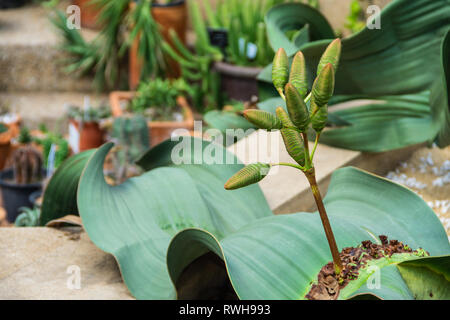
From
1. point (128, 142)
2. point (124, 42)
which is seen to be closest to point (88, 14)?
point (124, 42)

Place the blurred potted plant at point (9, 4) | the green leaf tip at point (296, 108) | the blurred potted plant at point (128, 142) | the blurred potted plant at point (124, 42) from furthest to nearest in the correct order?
the blurred potted plant at point (9, 4)
the blurred potted plant at point (124, 42)
the blurred potted plant at point (128, 142)
the green leaf tip at point (296, 108)

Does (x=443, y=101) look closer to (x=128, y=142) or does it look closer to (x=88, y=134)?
(x=128, y=142)

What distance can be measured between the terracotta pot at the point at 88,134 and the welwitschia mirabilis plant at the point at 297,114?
2472 mm

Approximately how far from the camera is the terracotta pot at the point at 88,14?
395 centimetres

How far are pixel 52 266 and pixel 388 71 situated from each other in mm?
733

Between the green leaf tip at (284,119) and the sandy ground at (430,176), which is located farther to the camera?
the sandy ground at (430,176)

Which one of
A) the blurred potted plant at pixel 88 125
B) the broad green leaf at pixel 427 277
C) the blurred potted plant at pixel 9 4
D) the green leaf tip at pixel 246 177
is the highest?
the blurred potted plant at pixel 9 4

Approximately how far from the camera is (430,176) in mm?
1385

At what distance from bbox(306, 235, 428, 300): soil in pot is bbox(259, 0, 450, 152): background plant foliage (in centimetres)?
41

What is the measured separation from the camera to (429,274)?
2.30ft

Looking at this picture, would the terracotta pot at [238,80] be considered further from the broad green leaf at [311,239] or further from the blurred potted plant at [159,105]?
the broad green leaf at [311,239]

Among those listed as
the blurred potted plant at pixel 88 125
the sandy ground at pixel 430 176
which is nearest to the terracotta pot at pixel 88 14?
the blurred potted plant at pixel 88 125

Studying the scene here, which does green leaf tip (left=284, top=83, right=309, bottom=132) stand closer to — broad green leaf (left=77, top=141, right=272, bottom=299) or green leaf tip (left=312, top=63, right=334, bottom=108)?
green leaf tip (left=312, top=63, right=334, bottom=108)

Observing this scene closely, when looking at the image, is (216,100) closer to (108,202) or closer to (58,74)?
(58,74)
